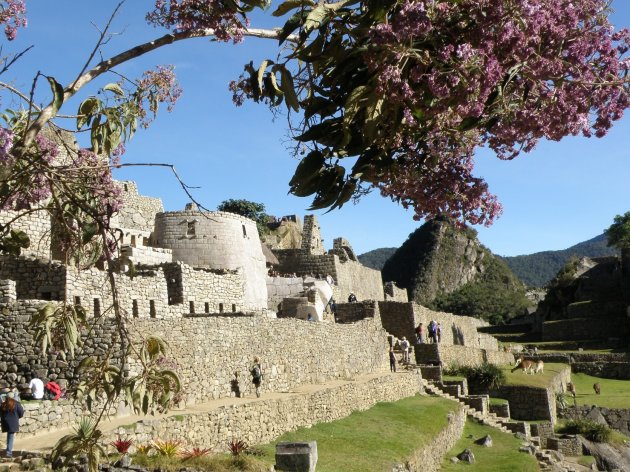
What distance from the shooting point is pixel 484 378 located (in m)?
36.0

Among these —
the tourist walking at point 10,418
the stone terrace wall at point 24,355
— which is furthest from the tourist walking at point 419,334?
the tourist walking at point 10,418

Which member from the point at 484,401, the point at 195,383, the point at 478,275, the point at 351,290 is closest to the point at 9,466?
the point at 195,383

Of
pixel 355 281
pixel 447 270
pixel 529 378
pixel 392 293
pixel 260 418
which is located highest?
pixel 447 270

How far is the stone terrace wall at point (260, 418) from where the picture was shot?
1400 centimetres

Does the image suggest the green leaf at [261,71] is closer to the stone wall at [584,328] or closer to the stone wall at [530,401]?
the stone wall at [530,401]

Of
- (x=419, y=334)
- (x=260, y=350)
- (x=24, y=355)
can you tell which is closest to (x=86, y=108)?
(x=24, y=355)

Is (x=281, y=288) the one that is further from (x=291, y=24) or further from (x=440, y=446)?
(x=291, y=24)

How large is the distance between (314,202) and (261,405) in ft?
45.4

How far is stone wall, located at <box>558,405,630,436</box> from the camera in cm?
3509

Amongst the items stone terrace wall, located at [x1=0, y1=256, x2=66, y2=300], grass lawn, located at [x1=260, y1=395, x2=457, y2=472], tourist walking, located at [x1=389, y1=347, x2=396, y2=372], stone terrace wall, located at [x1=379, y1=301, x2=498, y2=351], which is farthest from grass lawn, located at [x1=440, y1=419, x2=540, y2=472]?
stone terrace wall, located at [x1=0, y1=256, x2=66, y2=300]

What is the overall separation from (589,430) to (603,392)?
11.2 metres

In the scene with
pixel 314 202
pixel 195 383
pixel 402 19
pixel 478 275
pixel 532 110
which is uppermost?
pixel 478 275

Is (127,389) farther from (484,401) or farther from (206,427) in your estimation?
(484,401)

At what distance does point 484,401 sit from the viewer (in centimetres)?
3116
